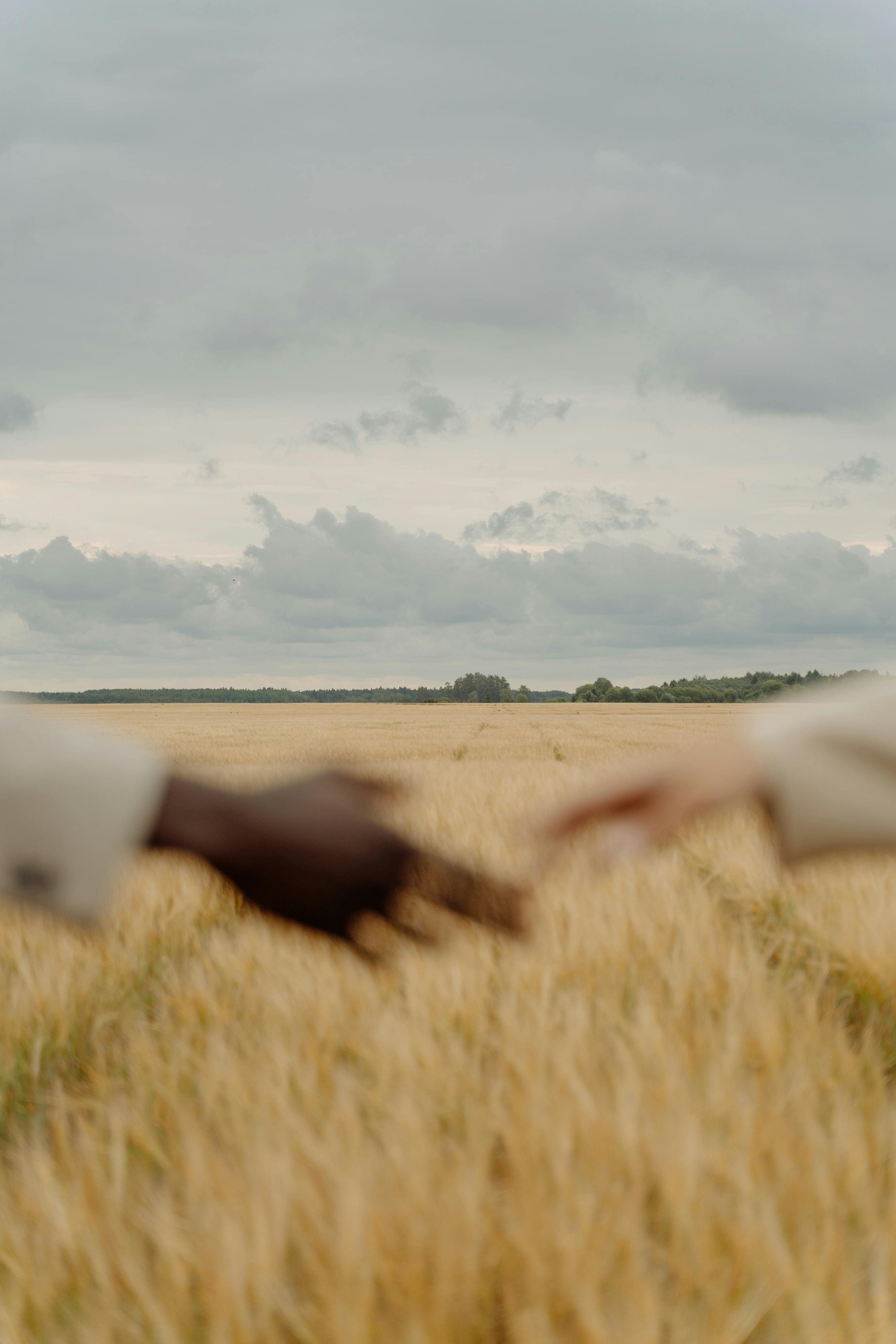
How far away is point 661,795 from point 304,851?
439mm

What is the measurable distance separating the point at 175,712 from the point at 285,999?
45466 mm

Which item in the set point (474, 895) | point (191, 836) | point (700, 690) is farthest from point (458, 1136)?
point (700, 690)

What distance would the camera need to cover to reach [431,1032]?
4.66 ft

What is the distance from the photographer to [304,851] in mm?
838

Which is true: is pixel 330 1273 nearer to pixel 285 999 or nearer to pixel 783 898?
pixel 285 999

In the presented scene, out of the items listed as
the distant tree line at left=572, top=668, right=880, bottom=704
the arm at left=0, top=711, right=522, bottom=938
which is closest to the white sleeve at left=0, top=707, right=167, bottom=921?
the arm at left=0, top=711, right=522, bottom=938

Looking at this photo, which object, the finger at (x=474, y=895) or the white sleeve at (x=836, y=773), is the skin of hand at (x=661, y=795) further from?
the finger at (x=474, y=895)

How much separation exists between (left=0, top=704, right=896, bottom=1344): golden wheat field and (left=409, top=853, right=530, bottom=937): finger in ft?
0.18

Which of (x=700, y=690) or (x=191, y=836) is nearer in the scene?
(x=191, y=836)

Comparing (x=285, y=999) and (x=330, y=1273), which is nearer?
(x=330, y=1273)

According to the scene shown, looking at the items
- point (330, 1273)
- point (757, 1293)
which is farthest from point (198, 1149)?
point (757, 1293)

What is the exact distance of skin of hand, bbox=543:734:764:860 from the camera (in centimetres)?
101

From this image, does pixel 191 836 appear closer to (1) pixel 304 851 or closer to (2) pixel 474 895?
(1) pixel 304 851

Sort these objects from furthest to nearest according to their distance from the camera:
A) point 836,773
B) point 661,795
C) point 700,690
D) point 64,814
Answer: point 700,690 < point 661,795 < point 836,773 < point 64,814
